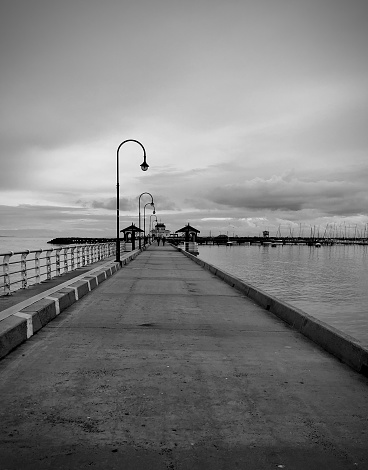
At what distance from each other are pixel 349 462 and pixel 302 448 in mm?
395

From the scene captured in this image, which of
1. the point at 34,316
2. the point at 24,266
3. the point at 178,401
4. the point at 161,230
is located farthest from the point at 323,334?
the point at 161,230

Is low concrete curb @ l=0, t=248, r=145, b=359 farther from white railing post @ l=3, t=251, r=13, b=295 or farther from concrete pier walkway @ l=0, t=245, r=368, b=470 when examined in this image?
white railing post @ l=3, t=251, r=13, b=295

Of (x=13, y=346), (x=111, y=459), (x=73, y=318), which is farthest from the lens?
(x=73, y=318)

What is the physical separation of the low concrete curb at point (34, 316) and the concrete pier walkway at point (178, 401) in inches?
6.8

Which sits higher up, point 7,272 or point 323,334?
point 7,272

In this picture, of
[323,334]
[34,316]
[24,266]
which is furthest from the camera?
[24,266]

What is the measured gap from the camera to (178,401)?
15.9 ft

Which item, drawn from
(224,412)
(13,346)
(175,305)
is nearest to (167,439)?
(224,412)

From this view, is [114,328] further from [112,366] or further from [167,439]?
[167,439]

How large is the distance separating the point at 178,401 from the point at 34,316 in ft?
14.6

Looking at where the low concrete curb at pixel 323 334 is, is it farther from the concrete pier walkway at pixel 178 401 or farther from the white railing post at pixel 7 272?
the white railing post at pixel 7 272

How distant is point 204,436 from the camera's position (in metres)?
4.00

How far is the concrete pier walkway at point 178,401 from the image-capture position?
366 cm

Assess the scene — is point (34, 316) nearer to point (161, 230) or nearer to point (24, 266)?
point (24, 266)
